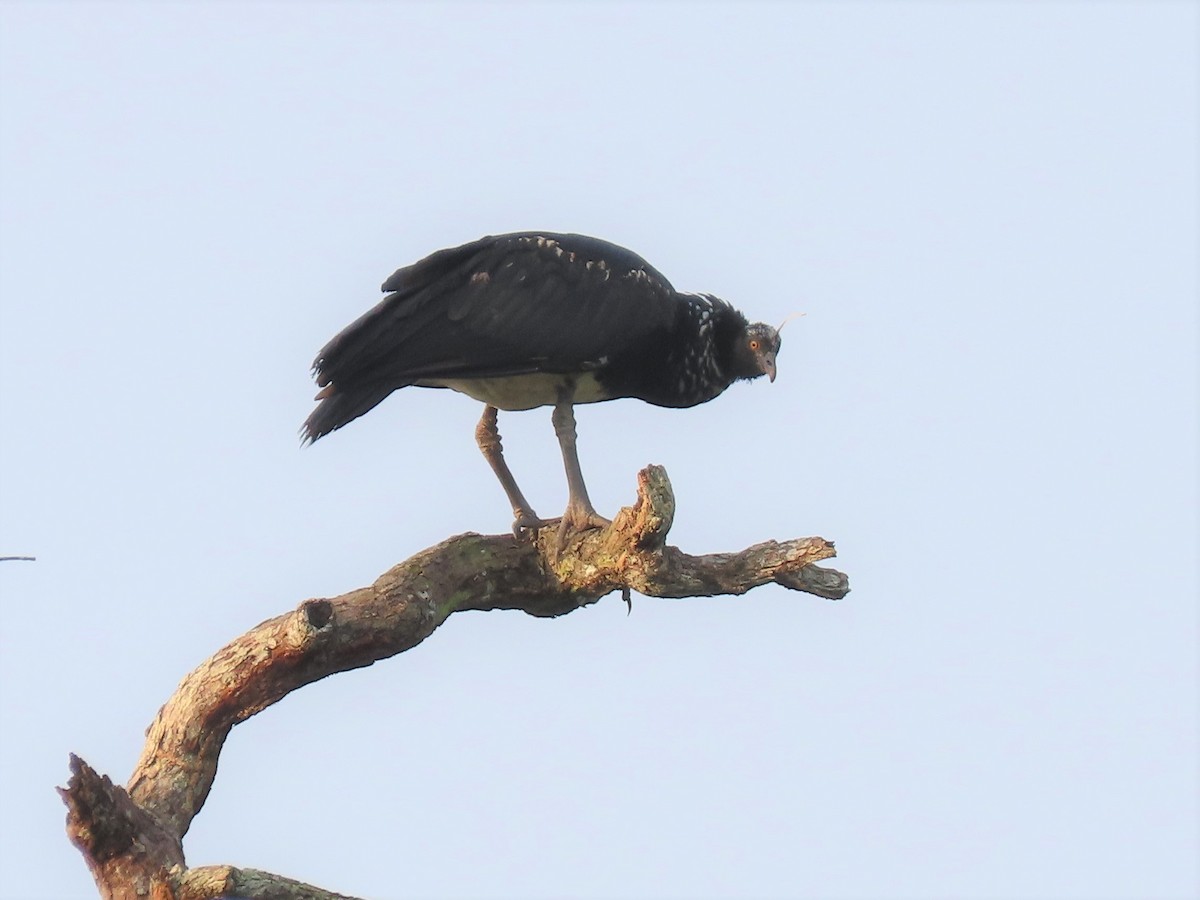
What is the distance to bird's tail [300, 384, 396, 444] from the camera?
25.1 feet

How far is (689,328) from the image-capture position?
8500 mm

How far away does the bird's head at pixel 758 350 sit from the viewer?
8680 mm

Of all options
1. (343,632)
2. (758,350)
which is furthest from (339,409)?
(758,350)

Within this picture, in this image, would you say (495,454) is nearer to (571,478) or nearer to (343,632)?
(571,478)

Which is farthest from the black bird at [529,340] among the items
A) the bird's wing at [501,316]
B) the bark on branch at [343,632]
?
the bark on branch at [343,632]

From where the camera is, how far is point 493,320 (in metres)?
7.84

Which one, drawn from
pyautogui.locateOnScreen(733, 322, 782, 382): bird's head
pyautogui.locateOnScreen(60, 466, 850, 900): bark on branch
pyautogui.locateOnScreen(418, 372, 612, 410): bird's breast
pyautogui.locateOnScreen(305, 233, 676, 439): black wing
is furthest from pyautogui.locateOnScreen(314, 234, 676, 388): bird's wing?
pyautogui.locateOnScreen(60, 466, 850, 900): bark on branch

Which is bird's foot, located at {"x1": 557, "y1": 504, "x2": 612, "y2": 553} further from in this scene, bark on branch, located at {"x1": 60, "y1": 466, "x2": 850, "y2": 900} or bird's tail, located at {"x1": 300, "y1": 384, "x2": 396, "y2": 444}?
bird's tail, located at {"x1": 300, "y1": 384, "x2": 396, "y2": 444}

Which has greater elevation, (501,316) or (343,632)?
(501,316)

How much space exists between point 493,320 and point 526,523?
1024 mm

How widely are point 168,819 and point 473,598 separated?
1.81 m

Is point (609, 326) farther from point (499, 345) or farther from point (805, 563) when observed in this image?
point (805, 563)

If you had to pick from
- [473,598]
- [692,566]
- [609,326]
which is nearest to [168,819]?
[473,598]

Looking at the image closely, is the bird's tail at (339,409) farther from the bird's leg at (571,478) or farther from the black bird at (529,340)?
the bird's leg at (571,478)
